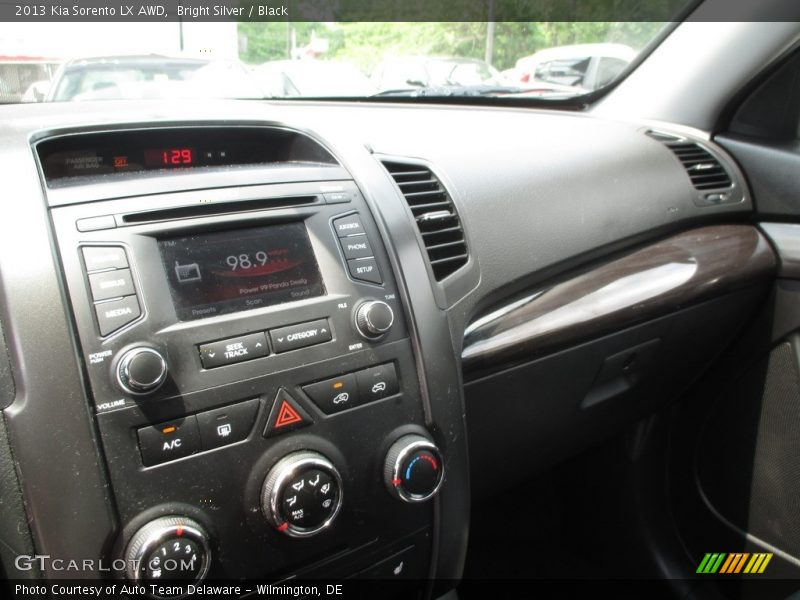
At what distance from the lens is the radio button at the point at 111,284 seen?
902mm

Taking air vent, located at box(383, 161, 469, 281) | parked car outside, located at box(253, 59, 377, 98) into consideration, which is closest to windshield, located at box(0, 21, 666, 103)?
parked car outside, located at box(253, 59, 377, 98)

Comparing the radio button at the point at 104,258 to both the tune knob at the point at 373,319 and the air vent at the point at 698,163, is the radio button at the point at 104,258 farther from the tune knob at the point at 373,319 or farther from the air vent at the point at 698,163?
the air vent at the point at 698,163

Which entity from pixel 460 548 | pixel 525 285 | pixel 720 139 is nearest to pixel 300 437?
pixel 460 548

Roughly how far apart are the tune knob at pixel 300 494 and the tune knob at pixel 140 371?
22 centimetres

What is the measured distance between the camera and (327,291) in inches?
42.5

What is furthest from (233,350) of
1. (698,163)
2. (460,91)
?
(698,163)

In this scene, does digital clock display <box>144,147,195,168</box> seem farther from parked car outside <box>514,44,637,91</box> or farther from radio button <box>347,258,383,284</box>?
parked car outside <box>514,44,637,91</box>

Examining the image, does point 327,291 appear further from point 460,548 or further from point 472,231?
point 460,548

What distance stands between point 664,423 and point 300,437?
1.46 meters

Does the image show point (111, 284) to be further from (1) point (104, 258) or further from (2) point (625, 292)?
(2) point (625, 292)

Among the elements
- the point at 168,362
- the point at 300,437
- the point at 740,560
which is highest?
the point at 168,362

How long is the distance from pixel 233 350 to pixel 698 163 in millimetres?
1503

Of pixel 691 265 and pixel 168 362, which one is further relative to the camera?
pixel 691 265

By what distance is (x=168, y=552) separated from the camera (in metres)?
0.87
